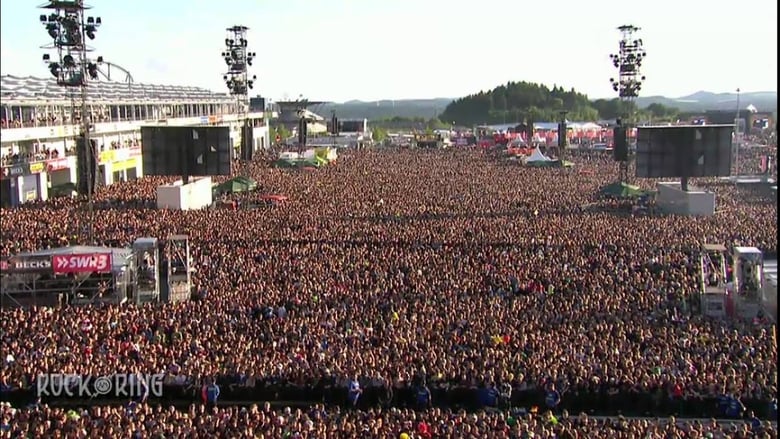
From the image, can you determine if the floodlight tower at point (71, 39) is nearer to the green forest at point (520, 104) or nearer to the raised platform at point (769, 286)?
the raised platform at point (769, 286)

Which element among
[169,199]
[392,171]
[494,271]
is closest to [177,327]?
[494,271]

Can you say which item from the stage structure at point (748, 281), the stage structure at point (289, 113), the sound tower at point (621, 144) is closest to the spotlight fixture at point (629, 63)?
the sound tower at point (621, 144)

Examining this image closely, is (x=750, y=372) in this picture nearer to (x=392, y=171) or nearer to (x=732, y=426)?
(x=732, y=426)

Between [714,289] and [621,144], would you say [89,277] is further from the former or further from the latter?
[621,144]

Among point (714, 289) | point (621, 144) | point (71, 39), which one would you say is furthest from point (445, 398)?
point (621, 144)

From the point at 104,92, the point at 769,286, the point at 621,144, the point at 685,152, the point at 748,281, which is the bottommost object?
the point at 748,281

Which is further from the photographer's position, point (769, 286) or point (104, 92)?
point (104, 92)
